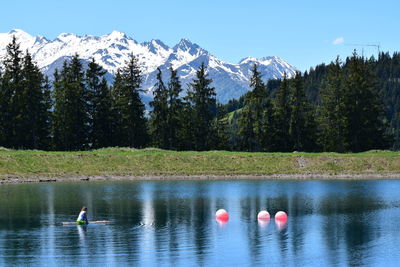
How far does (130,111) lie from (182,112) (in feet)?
39.1

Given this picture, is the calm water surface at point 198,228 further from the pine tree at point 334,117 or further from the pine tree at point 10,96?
the pine tree at point 334,117

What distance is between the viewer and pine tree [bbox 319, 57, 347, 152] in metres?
120

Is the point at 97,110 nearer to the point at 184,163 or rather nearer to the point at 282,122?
the point at 184,163

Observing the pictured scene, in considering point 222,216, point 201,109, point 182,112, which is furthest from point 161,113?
point 222,216

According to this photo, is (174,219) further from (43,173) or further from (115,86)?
(115,86)

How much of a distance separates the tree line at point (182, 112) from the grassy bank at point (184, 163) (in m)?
17.8

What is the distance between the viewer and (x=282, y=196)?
66000 millimetres

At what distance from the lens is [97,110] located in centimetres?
11888

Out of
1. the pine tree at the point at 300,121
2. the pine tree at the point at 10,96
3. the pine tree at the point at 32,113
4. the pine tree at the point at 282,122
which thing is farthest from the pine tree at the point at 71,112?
the pine tree at the point at 300,121

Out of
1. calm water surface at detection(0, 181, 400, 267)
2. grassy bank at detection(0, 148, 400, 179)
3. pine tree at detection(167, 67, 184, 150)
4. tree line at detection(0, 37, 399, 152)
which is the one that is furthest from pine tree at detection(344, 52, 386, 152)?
Answer: calm water surface at detection(0, 181, 400, 267)

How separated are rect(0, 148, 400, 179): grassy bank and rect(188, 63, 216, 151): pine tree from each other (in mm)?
21457

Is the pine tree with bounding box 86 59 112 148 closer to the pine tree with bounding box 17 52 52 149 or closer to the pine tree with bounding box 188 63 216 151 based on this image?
the pine tree with bounding box 17 52 52 149

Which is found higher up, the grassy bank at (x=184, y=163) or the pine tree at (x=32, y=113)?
the pine tree at (x=32, y=113)

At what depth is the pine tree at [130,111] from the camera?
118312 millimetres
